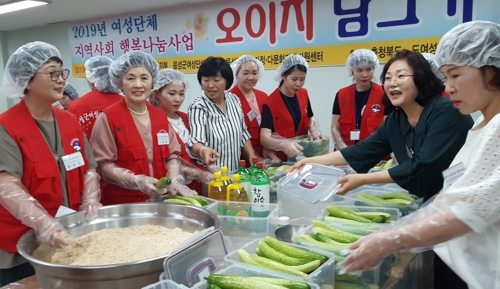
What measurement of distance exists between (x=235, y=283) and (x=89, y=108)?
2414mm

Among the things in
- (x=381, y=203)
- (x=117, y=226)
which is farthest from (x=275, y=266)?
(x=381, y=203)

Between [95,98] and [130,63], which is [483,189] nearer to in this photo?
[130,63]

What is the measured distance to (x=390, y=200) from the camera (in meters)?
2.08

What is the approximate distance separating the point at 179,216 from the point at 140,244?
294 mm

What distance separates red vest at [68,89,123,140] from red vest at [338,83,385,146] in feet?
7.75

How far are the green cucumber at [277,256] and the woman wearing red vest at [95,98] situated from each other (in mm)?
2133

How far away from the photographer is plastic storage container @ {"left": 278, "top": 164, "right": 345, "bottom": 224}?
1.99 m

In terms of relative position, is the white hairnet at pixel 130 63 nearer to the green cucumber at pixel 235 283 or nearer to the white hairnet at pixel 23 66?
the white hairnet at pixel 23 66

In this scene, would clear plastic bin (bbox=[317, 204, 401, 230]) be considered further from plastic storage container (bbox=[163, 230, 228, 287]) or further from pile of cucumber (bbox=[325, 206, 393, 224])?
plastic storage container (bbox=[163, 230, 228, 287])

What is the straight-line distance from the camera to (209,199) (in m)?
2.02

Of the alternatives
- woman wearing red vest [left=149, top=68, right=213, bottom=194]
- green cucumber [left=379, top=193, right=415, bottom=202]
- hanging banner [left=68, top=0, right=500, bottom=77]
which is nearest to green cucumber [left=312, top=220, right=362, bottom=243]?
green cucumber [left=379, top=193, right=415, bottom=202]

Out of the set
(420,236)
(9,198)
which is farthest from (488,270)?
(9,198)

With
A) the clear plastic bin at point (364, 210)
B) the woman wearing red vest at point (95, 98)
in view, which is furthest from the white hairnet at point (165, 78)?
the clear plastic bin at point (364, 210)

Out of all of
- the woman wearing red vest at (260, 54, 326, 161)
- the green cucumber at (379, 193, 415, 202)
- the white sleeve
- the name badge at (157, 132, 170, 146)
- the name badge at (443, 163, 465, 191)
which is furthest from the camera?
the woman wearing red vest at (260, 54, 326, 161)
